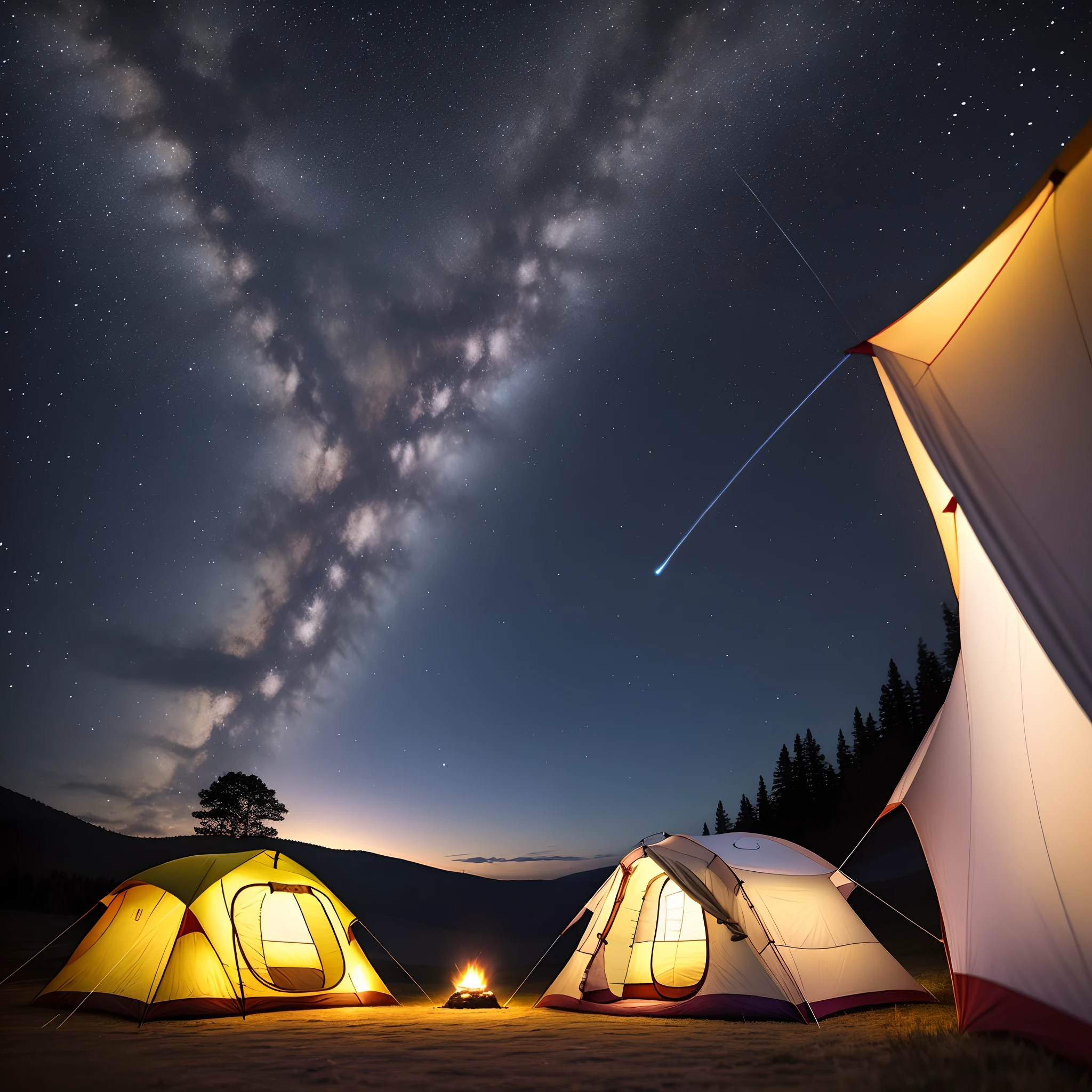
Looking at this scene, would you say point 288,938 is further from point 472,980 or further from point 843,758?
point 843,758

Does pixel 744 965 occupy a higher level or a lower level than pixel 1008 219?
lower

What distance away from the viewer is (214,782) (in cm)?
4594

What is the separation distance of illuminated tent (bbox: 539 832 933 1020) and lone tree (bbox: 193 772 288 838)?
42.4 m

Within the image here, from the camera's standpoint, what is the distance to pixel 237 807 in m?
46.4

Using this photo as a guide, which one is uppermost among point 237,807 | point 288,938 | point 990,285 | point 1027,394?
point 237,807

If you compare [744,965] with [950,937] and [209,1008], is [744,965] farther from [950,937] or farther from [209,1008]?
[209,1008]

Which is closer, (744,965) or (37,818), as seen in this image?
(744,965)

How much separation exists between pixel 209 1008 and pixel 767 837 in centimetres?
824

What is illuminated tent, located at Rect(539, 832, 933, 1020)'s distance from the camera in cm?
851

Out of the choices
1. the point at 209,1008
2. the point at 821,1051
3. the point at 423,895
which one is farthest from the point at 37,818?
the point at 821,1051

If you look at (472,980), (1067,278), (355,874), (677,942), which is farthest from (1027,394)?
(355,874)

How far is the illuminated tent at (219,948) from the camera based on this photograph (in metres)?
9.22

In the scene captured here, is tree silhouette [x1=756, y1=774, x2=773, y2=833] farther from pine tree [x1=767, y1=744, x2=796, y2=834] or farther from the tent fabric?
the tent fabric

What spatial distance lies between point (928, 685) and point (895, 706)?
7.47 m
